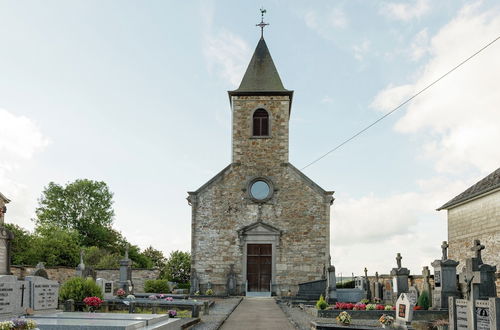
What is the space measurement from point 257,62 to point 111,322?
25.0m

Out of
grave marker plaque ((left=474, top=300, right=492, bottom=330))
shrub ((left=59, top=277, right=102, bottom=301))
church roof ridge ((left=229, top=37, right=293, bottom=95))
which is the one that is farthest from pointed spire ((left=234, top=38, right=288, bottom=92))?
grave marker plaque ((left=474, top=300, right=492, bottom=330))

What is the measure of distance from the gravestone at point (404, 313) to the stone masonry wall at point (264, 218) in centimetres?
1660

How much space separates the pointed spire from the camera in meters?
32.0

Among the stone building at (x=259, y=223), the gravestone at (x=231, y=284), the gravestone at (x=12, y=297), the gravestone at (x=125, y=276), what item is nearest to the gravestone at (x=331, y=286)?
the stone building at (x=259, y=223)

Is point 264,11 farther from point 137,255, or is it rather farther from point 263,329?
point 137,255

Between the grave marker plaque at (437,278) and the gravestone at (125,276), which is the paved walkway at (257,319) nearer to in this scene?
the grave marker plaque at (437,278)

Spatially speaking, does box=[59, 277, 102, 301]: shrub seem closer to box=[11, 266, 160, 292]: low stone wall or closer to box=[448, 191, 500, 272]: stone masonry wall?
box=[11, 266, 160, 292]: low stone wall

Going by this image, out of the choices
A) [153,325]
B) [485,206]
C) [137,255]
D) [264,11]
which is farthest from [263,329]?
[137,255]

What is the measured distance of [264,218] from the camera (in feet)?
98.6

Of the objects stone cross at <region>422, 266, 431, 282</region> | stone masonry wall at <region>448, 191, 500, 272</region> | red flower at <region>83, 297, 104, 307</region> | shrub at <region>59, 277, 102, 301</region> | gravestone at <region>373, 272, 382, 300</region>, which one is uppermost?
stone masonry wall at <region>448, 191, 500, 272</region>

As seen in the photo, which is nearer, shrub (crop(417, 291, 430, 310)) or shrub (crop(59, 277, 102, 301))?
shrub (crop(59, 277, 102, 301))

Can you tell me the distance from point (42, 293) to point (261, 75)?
21751mm

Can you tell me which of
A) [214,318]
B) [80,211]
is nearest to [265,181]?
[214,318]

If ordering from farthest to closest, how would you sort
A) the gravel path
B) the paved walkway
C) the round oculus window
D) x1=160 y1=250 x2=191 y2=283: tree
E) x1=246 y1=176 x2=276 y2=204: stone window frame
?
1. x1=160 y1=250 x2=191 y2=283: tree
2. the round oculus window
3. x1=246 y1=176 x2=276 y2=204: stone window frame
4. the paved walkway
5. the gravel path
